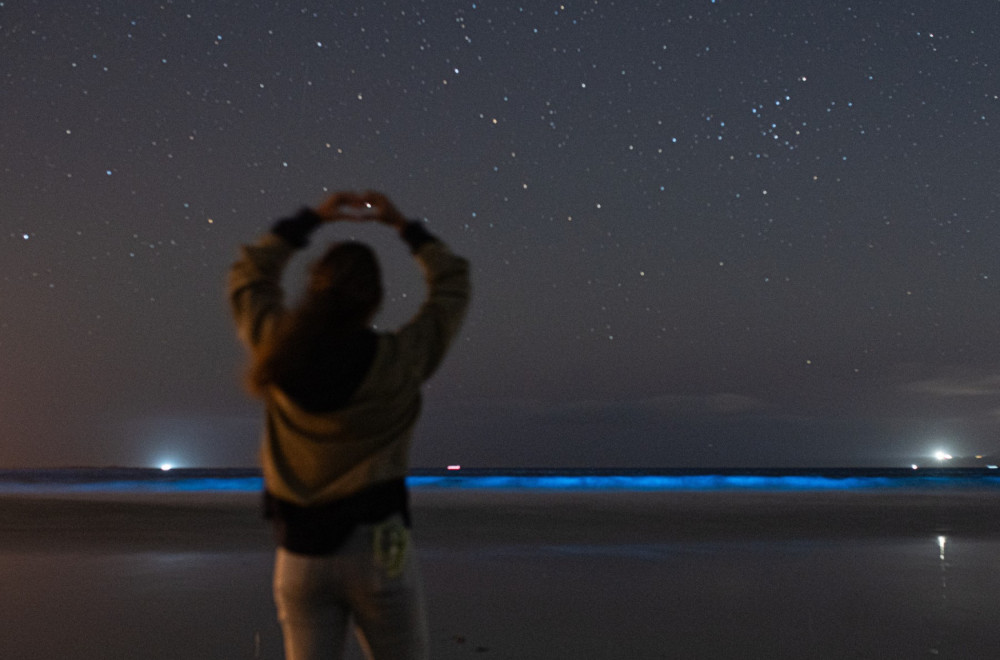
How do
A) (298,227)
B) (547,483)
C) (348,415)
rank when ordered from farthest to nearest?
(547,483), (298,227), (348,415)

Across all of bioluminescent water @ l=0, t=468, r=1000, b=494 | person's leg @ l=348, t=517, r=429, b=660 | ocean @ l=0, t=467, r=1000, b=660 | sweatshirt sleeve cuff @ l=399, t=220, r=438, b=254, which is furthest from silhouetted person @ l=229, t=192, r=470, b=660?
bioluminescent water @ l=0, t=468, r=1000, b=494

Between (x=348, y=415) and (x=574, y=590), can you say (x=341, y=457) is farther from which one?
(x=574, y=590)

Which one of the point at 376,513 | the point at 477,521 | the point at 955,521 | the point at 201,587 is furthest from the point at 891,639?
the point at 955,521

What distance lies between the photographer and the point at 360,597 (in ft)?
5.81

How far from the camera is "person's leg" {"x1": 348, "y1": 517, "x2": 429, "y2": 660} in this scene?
1.75 metres

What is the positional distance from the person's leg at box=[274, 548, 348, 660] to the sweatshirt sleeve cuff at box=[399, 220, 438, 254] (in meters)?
0.78

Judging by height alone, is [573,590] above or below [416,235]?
below

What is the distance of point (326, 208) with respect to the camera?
2.07 m

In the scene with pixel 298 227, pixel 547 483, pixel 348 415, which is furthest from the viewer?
pixel 547 483

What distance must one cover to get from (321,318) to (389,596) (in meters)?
0.60

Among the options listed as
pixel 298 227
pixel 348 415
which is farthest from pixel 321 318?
pixel 298 227

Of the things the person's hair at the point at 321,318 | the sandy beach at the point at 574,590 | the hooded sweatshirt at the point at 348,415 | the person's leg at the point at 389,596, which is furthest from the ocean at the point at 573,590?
Result: the person's hair at the point at 321,318

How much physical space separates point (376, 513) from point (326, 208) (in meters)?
0.76

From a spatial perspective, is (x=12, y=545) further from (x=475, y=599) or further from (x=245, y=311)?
(x=245, y=311)
